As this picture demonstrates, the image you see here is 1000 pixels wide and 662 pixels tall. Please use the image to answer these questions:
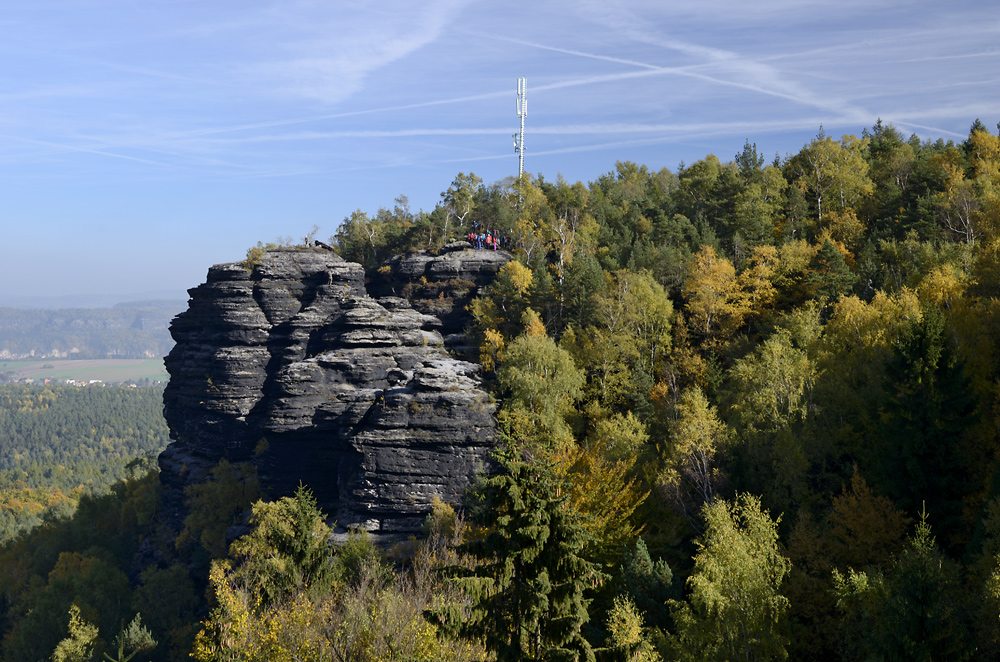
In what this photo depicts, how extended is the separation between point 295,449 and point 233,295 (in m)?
23.5

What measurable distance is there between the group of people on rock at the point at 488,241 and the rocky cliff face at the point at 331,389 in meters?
3.62

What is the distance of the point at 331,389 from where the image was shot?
7394 cm

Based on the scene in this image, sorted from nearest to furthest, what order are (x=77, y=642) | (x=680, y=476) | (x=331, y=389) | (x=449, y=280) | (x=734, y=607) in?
(x=734, y=607)
(x=680, y=476)
(x=77, y=642)
(x=331, y=389)
(x=449, y=280)

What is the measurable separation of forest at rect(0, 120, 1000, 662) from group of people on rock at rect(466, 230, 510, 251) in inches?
81.9

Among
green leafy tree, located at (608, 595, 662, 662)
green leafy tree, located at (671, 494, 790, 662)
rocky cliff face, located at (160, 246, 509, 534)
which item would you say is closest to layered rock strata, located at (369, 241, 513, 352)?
rocky cliff face, located at (160, 246, 509, 534)

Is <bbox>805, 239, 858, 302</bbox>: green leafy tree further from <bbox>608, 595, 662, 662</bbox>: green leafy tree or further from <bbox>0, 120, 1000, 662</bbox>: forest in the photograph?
<bbox>608, 595, 662, 662</bbox>: green leafy tree

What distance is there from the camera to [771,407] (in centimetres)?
4762

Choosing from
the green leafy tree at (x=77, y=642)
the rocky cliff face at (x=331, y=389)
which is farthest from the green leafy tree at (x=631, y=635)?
the green leafy tree at (x=77, y=642)

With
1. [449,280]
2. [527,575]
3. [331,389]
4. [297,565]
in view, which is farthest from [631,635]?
[449,280]

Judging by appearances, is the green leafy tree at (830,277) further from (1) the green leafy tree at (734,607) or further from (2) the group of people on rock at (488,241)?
(2) the group of people on rock at (488,241)

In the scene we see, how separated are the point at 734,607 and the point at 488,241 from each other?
223 feet

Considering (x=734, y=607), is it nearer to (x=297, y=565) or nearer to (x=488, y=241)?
(x=297, y=565)

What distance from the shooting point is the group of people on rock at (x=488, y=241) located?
91625 mm

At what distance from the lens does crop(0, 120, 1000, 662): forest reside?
1043 inches
